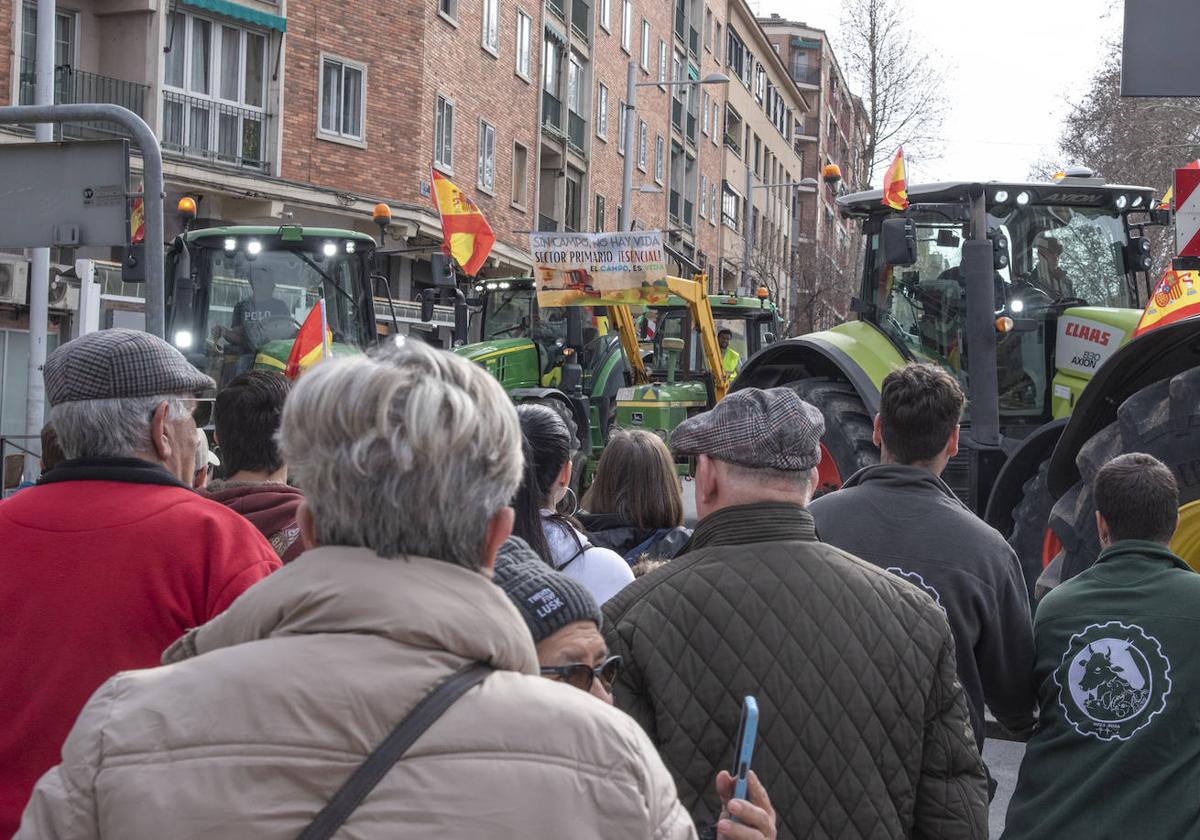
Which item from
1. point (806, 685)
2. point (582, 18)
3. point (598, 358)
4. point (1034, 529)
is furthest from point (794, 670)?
point (582, 18)

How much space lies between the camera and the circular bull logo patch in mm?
3602

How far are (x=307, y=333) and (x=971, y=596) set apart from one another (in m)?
5.22

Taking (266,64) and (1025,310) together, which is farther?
(266,64)

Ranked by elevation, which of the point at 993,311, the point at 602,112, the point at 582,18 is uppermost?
the point at 582,18

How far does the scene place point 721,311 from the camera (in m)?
21.2

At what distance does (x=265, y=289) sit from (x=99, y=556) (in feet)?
34.1

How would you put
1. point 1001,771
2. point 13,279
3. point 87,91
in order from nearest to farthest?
point 1001,771
point 13,279
point 87,91

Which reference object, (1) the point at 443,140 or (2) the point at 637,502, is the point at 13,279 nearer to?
(1) the point at 443,140

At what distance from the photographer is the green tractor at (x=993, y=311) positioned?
8945 mm

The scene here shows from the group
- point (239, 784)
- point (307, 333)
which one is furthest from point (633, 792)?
point (307, 333)

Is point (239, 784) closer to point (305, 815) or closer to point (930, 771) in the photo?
point (305, 815)

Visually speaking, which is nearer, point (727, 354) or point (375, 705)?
point (375, 705)

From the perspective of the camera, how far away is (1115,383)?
653 centimetres

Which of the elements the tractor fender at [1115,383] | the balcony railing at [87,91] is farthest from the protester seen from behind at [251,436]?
the balcony railing at [87,91]
